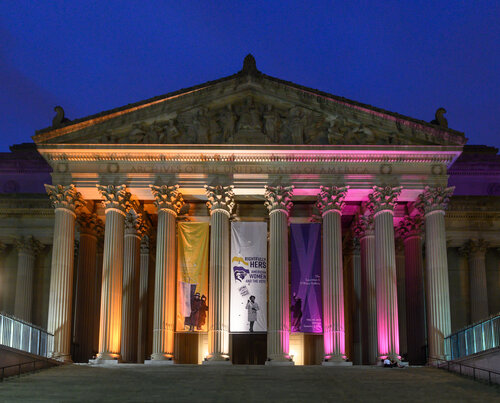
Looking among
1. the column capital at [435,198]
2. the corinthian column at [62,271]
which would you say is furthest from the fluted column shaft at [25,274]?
the column capital at [435,198]

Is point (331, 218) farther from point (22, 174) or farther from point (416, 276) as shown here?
point (22, 174)

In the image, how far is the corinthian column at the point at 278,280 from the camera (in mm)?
41156

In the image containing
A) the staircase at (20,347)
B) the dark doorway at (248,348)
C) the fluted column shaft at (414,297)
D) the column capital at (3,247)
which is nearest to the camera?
the staircase at (20,347)

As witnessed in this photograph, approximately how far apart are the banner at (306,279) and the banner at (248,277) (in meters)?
1.69

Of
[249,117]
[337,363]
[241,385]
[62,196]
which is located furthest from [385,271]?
[62,196]

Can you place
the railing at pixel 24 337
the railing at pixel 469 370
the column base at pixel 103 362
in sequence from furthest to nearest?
the column base at pixel 103 362, the railing at pixel 24 337, the railing at pixel 469 370

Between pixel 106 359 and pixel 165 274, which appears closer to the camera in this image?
pixel 106 359

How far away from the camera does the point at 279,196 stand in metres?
43.8

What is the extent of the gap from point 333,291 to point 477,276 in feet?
46.4

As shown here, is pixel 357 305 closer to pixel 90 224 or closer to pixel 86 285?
pixel 86 285

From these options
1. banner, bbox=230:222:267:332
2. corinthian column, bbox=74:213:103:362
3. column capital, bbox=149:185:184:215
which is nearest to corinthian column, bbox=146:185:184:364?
column capital, bbox=149:185:184:215

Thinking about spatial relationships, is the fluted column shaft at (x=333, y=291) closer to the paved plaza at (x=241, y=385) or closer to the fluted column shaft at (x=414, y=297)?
the paved plaza at (x=241, y=385)

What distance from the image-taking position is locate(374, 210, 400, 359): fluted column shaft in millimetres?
41000

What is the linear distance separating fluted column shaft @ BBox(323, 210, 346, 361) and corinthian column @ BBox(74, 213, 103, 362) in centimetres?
1397
